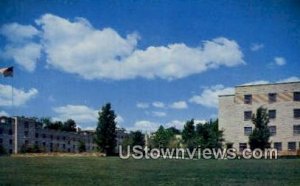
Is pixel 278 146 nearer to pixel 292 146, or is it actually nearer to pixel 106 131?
pixel 292 146

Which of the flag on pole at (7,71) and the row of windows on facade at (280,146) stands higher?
the flag on pole at (7,71)

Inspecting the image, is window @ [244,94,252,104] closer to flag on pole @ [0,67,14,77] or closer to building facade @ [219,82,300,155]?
building facade @ [219,82,300,155]

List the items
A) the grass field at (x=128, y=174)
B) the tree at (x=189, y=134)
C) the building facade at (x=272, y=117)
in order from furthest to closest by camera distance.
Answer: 1. the building facade at (x=272, y=117)
2. the tree at (x=189, y=134)
3. the grass field at (x=128, y=174)

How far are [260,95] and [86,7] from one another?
4.30 meters

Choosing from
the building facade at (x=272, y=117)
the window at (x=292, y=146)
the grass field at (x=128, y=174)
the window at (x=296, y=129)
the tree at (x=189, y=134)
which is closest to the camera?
the grass field at (x=128, y=174)

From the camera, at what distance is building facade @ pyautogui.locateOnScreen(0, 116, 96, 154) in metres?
7.08

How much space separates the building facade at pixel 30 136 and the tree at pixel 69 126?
7 centimetres

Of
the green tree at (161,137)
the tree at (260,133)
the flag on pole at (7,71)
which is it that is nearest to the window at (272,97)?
the tree at (260,133)

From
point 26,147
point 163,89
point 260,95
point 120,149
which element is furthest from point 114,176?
point 260,95

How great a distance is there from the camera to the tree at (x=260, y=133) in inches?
361

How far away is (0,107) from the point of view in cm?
642

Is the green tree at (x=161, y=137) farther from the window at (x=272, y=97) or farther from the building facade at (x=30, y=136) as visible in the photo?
the window at (x=272, y=97)

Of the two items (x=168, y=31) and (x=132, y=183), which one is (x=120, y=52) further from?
(x=132, y=183)

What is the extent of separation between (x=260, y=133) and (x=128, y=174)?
3.95 metres
